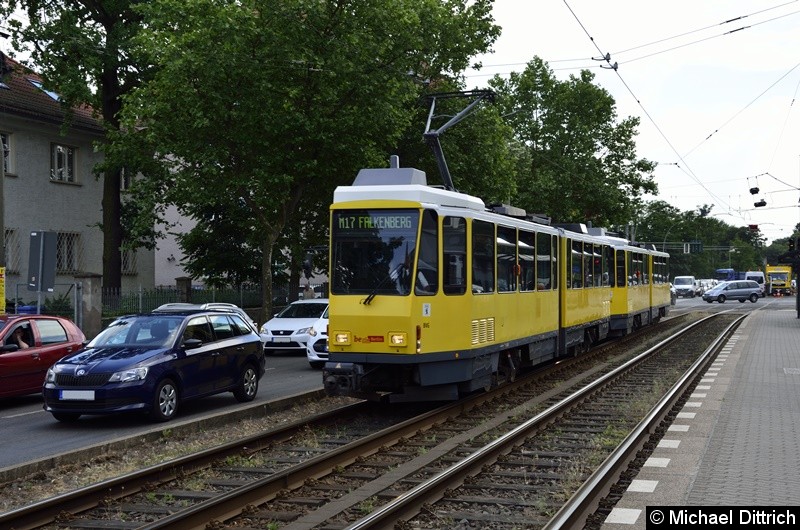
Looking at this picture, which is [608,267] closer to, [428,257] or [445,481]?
[428,257]

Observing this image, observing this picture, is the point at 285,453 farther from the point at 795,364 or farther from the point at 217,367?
the point at 795,364

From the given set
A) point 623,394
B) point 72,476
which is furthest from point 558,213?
point 72,476

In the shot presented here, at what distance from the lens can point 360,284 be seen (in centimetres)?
1316

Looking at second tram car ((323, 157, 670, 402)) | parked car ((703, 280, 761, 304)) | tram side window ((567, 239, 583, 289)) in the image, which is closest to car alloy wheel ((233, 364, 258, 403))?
second tram car ((323, 157, 670, 402))

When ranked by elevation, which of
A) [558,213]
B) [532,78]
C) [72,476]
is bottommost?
[72,476]

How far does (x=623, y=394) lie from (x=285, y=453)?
7202mm

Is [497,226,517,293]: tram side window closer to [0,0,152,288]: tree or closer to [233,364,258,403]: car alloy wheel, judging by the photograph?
[233,364,258,403]: car alloy wheel

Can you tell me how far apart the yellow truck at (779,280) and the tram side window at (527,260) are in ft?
293

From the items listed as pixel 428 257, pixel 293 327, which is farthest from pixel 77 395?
pixel 293 327

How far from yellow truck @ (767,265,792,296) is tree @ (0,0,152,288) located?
81.7 m

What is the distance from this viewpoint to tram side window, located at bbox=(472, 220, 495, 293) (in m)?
14.1

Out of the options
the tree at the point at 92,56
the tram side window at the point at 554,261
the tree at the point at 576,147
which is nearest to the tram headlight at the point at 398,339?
the tram side window at the point at 554,261

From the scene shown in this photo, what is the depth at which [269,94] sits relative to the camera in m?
24.4

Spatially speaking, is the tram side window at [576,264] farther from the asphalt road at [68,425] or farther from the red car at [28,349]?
the red car at [28,349]
